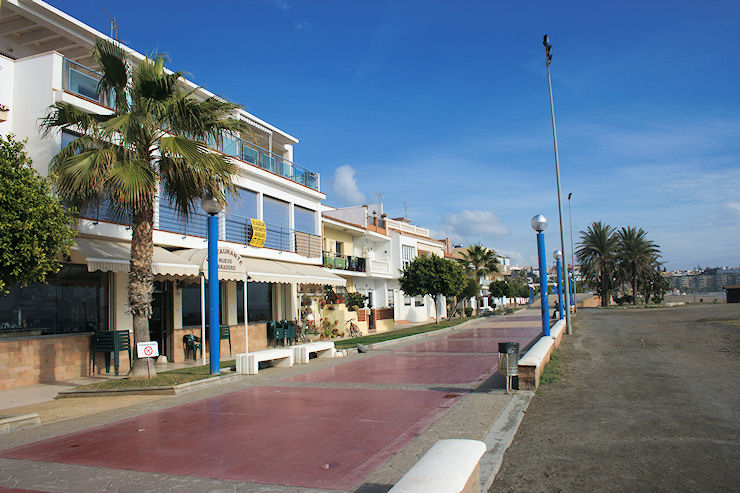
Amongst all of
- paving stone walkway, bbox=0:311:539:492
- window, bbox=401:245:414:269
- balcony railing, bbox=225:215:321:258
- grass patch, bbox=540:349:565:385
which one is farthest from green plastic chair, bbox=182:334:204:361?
window, bbox=401:245:414:269

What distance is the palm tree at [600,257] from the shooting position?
58938 mm

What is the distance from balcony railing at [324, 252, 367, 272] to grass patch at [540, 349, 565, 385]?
728 inches

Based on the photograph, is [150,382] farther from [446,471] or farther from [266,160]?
[266,160]

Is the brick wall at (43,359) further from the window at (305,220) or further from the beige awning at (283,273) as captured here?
the window at (305,220)

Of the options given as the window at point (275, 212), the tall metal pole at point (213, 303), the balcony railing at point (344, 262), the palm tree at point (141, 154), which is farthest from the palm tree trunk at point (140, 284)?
the balcony railing at point (344, 262)

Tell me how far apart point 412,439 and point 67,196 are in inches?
362

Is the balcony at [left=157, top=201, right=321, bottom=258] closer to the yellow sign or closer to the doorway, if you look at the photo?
the yellow sign

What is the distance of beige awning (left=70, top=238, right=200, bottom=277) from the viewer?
1251cm

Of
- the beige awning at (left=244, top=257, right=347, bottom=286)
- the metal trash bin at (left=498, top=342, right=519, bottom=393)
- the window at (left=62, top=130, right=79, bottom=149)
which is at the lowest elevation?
the metal trash bin at (left=498, top=342, right=519, bottom=393)

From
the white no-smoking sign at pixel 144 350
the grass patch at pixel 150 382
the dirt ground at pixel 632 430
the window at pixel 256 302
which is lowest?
the dirt ground at pixel 632 430

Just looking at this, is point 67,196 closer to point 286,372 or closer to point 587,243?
point 286,372

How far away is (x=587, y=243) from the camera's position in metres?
60.5

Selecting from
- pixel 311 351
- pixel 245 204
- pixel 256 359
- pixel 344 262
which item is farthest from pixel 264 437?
pixel 344 262

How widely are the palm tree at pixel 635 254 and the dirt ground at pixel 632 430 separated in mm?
49200
